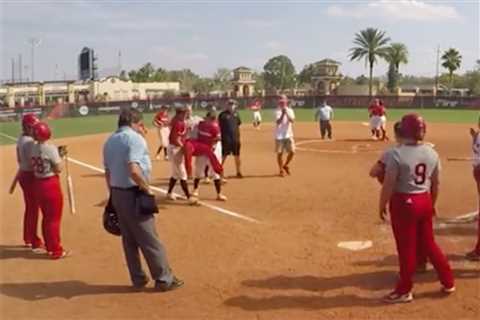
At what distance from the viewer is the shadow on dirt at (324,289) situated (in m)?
6.24

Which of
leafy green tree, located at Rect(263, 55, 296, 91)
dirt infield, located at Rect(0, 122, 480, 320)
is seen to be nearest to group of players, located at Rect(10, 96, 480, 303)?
dirt infield, located at Rect(0, 122, 480, 320)

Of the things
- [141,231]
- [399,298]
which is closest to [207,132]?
[141,231]

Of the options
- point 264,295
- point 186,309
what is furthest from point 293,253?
point 186,309

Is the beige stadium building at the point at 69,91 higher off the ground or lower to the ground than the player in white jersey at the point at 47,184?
higher

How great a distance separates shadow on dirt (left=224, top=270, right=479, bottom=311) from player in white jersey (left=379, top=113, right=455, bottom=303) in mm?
306

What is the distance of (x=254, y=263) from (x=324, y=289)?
51.3 inches

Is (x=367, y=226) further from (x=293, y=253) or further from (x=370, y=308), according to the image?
(x=370, y=308)

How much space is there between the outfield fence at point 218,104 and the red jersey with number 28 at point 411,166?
35.4 m

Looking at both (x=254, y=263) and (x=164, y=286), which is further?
(x=254, y=263)

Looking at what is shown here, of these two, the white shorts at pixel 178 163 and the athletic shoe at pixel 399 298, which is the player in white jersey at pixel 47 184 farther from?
the athletic shoe at pixel 399 298

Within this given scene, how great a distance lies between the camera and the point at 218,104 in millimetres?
51750

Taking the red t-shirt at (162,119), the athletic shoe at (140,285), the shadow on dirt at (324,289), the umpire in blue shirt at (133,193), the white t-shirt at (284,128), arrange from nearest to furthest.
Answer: the shadow on dirt at (324,289), the umpire in blue shirt at (133,193), the athletic shoe at (140,285), the white t-shirt at (284,128), the red t-shirt at (162,119)

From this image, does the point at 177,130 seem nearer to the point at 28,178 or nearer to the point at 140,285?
the point at 28,178

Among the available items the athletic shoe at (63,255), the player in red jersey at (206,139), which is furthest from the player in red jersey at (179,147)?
the athletic shoe at (63,255)
